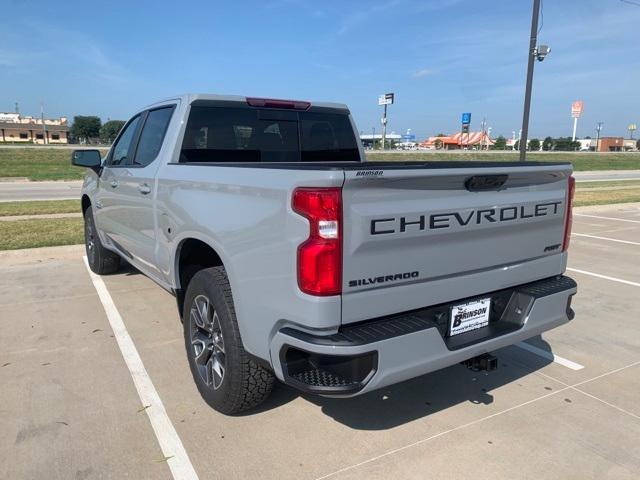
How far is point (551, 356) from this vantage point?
13.8ft

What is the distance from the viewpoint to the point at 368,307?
2492mm

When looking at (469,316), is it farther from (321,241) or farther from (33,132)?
(33,132)

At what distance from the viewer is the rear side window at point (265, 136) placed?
405 centimetres

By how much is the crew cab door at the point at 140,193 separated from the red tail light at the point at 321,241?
197 cm

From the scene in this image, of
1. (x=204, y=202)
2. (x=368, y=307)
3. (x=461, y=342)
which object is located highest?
(x=204, y=202)

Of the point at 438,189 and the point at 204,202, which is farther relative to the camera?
the point at 204,202

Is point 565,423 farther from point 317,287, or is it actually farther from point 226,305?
point 226,305

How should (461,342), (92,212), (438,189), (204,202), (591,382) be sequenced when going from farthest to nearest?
(92,212) → (591,382) → (204,202) → (461,342) → (438,189)

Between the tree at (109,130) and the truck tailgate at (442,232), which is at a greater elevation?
the tree at (109,130)

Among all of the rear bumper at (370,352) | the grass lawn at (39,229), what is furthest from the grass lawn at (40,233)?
the rear bumper at (370,352)

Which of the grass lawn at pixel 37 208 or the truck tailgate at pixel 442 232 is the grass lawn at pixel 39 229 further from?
the truck tailgate at pixel 442 232

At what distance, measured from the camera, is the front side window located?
493 centimetres

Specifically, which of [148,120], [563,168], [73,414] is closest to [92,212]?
[148,120]

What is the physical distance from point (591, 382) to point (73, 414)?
3.52m
